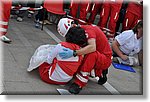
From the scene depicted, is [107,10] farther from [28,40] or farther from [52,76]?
[52,76]

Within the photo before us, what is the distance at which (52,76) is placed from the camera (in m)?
3.63

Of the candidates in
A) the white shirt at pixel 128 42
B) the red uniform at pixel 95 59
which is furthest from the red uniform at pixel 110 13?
the red uniform at pixel 95 59

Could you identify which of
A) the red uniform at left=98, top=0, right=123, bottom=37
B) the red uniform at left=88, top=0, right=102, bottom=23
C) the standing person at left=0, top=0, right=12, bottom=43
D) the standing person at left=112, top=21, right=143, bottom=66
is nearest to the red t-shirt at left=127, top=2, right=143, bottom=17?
the red uniform at left=98, top=0, right=123, bottom=37

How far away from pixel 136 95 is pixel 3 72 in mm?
1401

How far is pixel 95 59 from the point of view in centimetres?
361

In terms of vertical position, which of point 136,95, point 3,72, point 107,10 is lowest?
point 136,95

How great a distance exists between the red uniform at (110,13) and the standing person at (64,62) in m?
2.45

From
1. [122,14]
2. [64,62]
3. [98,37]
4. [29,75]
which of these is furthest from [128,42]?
[29,75]

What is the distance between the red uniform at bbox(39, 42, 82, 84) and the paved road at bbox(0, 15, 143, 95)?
0.22 feet

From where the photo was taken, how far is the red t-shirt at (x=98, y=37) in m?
3.61

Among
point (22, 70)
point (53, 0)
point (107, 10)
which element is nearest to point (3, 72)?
point (22, 70)

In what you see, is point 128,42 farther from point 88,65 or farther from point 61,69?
point 61,69

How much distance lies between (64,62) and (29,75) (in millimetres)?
442

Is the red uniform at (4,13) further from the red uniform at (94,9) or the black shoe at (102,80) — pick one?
the red uniform at (94,9)
